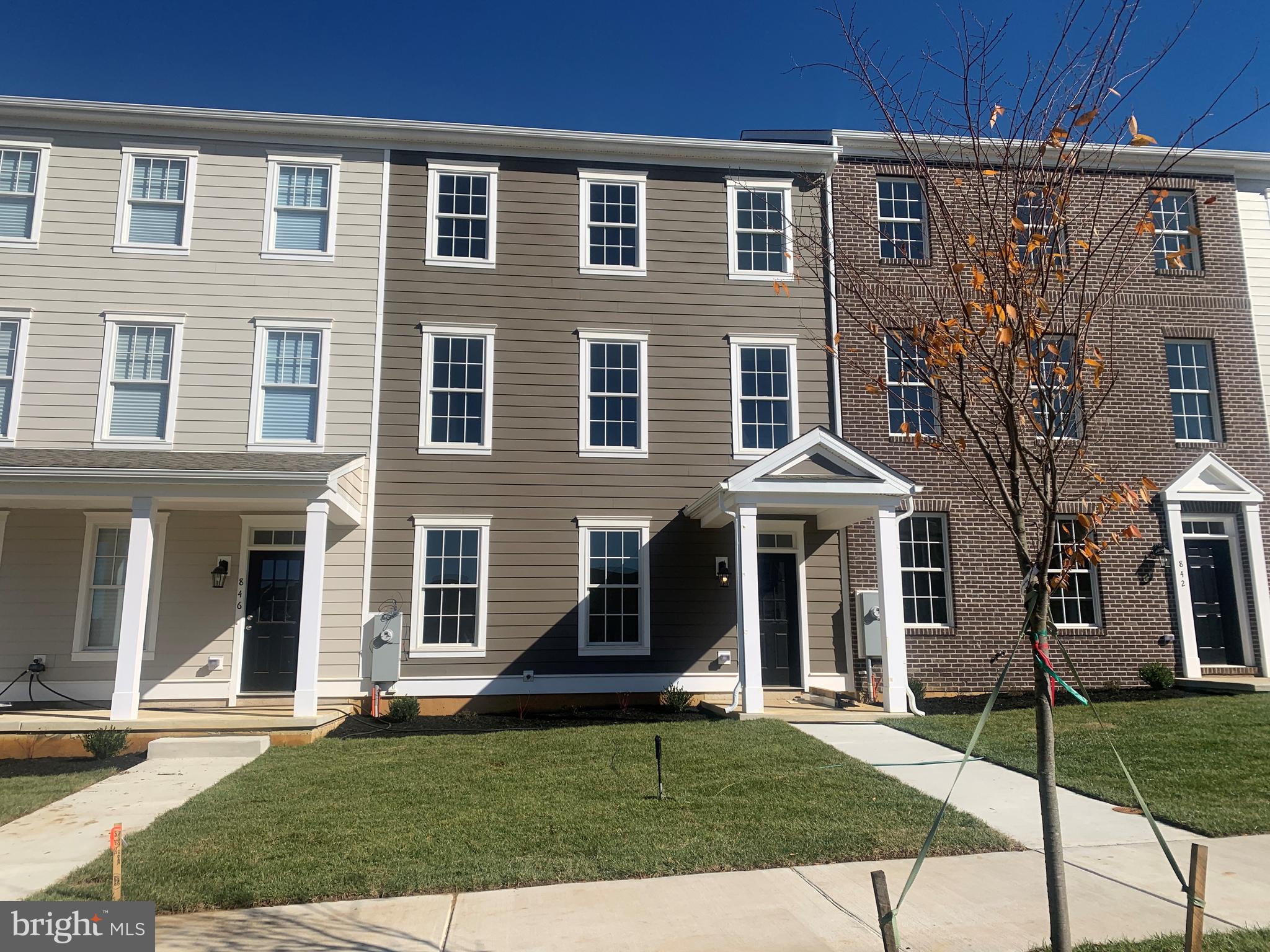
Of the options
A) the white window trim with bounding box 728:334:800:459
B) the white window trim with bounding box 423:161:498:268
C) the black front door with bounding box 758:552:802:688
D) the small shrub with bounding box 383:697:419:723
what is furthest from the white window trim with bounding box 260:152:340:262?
the black front door with bounding box 758:552:802:688

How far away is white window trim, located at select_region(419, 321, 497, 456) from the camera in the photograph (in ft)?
44.0

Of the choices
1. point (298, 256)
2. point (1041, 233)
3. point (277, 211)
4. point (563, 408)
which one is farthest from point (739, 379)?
point (1041, 233)

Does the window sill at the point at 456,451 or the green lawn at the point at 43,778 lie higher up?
the window sill at the point at 456,451

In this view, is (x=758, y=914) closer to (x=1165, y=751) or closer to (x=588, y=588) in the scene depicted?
(x=1165, y=751)

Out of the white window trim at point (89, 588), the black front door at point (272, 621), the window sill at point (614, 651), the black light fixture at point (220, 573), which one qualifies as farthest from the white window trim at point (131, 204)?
the window sill at point (614, 651)

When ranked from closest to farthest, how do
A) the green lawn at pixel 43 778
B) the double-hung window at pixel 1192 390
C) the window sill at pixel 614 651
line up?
the green lawn at pixel 43 778, the window sill at pixel 614 651, the double-hung window at pixel 1192 390

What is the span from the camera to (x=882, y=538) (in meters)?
11.8

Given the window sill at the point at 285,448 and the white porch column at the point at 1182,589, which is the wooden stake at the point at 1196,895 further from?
the white porch column at the point at 1182,589

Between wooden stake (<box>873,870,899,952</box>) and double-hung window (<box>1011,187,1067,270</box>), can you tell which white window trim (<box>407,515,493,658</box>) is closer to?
wooden stake (<box>873,870,899,952</box>)

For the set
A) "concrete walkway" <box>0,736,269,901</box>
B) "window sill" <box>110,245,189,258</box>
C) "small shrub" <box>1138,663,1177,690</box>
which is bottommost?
"concrete walkway" <box>0,736,269,901</box>

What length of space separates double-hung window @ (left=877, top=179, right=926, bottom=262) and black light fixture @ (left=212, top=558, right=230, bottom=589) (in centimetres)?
1144

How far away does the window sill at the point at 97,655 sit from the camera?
40.5 ft

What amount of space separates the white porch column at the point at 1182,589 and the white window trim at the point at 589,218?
31.1 ft

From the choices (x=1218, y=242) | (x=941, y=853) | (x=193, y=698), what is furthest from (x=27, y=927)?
(x=1218, y=242)
